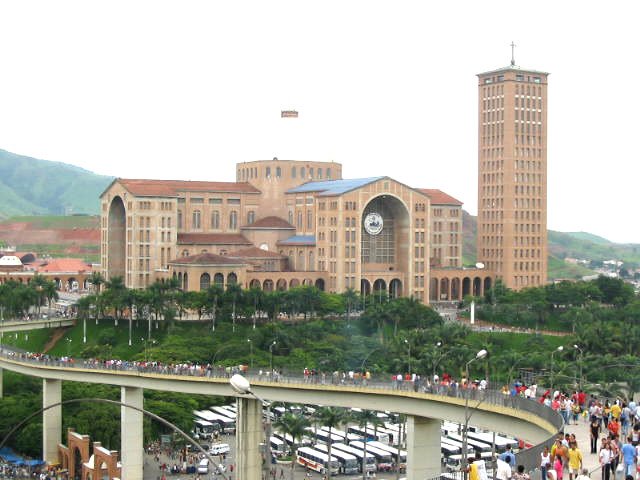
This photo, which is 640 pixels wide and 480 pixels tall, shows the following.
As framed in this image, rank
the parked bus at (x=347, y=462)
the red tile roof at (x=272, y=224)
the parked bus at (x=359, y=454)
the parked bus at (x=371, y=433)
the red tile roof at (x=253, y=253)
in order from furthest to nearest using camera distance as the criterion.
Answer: the red tile roof at (x=272, y=224) < the red tile roof at (x=253, y=253) < the parked bus at (x=371, y=433) < the parked bus at (x=359, y=454) < the parked bus at (x=347, y=462)

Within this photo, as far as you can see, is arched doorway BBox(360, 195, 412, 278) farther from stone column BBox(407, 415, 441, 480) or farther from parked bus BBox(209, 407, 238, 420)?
stone column BBox(407, 415, 441, 480)

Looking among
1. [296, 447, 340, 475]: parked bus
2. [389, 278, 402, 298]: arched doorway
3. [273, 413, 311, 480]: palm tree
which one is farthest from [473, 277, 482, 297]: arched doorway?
[273, 413, 311, 480]: palm tree

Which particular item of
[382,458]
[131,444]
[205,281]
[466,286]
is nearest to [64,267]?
[205,281]

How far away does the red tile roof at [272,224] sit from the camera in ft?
467

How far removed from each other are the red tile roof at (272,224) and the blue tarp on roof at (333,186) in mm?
4431

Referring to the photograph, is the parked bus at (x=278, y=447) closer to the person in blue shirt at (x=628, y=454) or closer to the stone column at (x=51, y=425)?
the stone column at (x=51, y=425)

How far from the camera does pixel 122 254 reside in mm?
141750

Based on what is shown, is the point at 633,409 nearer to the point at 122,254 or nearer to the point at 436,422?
the point at 436,422

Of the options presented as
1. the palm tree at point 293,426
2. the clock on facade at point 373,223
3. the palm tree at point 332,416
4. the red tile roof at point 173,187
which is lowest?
the palm tree at point 293,426

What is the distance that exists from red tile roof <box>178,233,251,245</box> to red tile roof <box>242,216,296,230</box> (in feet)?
Result: 8.45

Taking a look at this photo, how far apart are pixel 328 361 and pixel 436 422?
130ft

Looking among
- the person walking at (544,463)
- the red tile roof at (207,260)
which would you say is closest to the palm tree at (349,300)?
the red tile roof at (207,260)

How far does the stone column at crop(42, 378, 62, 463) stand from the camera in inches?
3278

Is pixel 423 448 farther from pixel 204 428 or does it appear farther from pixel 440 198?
pixel 440 198
